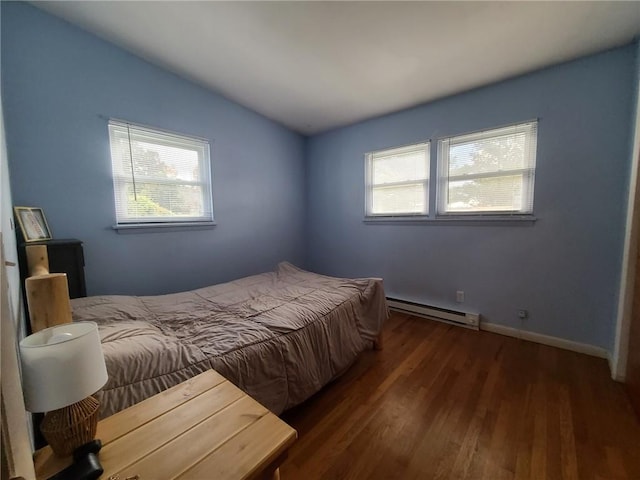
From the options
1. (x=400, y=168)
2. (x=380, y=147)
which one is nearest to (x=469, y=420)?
(x=400, y=168)

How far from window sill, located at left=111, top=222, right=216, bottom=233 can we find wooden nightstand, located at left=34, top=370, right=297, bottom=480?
1906 millimetres

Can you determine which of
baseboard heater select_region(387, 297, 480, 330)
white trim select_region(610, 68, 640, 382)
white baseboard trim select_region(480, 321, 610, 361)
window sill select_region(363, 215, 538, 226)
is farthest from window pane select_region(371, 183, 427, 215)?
white trim select_region(610, 68, 640, 382)

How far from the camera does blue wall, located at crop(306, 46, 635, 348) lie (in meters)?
1.97

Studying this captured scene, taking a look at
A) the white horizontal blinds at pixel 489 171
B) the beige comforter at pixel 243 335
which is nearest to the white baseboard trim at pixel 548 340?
the white horizontal blinds at pixel 489 171

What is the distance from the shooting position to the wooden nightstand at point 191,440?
652 millimetres

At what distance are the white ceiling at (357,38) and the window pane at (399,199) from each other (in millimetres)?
1032

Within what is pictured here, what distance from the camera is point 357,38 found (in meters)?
1.93

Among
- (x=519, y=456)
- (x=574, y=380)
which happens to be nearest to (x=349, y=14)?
(x=519, y=456)

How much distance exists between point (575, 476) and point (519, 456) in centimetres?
21

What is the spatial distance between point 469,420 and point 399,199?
2.33 metres

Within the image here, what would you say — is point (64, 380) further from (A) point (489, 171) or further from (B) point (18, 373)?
(A) point (489, 171)

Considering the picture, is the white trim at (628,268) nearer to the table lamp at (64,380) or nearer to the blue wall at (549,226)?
the blue wall at (549,226)

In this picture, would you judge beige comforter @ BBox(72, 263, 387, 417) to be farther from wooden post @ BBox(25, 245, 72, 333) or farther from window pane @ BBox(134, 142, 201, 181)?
window pane @ BBox(134, 142, 201, 181)

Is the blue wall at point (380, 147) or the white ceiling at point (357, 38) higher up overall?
the white ceiling at point (357, 38)
